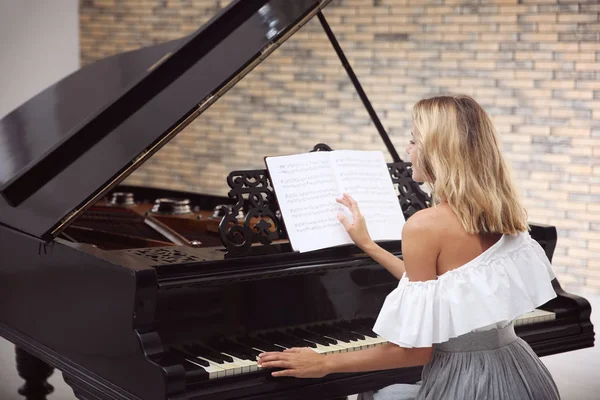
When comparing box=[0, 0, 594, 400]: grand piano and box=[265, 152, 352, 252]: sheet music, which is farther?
box=[265, 152, 352, 252]: sheet music

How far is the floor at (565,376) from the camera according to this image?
4.64 metres

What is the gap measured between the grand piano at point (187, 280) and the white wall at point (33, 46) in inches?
166

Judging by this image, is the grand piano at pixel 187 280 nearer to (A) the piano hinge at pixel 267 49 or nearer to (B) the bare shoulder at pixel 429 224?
(A) the piano hinge at pixel 267 49

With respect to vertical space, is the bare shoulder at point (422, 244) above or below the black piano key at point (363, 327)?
above

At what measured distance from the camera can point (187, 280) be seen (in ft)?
8.22

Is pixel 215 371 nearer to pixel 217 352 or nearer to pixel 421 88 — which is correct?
pixel 217 352

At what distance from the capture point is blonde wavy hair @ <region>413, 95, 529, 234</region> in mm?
2188

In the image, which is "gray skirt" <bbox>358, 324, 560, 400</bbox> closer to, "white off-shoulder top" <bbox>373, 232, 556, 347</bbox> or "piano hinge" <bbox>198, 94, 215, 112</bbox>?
"white off-shoulder top" <bbox>373, 232, 556, 347</bbox>

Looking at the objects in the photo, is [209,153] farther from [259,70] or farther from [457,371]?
[457,371]

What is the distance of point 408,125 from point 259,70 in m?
1.87

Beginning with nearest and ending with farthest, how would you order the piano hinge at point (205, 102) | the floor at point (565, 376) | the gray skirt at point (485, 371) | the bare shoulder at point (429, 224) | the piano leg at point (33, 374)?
the bare shoulder at point (429, 224), the gray skirt at point (485, 371), the piano hinge at point (205, 102), the piano leg at point (33, 374), the floor at point (565, 376)

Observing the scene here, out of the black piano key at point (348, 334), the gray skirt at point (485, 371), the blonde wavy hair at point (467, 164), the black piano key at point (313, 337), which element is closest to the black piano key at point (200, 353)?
the black piano key at point (313, 337)

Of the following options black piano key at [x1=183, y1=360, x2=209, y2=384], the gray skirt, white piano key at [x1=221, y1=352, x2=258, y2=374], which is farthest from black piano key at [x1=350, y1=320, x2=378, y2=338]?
black piano key at [x1=183, y1=360, x2=209, y2=384]

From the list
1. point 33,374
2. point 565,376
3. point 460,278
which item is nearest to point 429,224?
point 460,278
